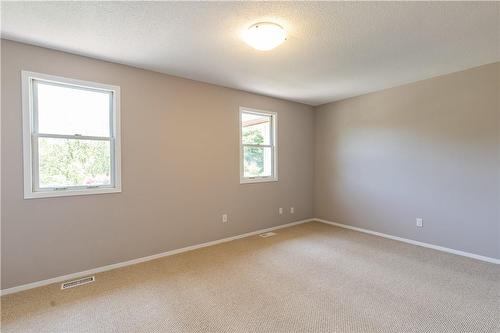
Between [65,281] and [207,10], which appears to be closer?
[207,10]

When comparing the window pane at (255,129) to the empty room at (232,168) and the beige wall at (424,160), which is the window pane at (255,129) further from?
the beige wall at (424,160)

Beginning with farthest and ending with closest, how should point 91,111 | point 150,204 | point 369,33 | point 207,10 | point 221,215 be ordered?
point 221,215
point 150,204
point 91,111
point 369,33
point 207,10

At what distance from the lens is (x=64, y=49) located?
2631 millimetres

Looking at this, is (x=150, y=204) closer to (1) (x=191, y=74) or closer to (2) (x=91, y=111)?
(2) (x=91, y=111)

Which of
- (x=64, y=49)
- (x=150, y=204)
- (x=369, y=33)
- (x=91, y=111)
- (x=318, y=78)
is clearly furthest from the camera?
(x=318, y=78)

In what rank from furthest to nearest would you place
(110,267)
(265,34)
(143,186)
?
(143,186), (110,267), (265,34)

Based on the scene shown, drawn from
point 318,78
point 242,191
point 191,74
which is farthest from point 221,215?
point 318,78

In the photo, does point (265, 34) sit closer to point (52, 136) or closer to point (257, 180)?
point (52, 136)

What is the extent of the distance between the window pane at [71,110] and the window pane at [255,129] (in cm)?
209

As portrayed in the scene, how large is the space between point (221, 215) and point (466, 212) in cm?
344

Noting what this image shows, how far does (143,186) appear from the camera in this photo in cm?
322

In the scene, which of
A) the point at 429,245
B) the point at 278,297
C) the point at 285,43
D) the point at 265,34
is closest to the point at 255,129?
the point at 285,43

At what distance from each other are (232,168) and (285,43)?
2.12m

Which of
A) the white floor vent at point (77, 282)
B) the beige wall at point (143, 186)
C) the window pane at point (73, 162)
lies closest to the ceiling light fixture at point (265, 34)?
the beige wall at point (143, 186)
